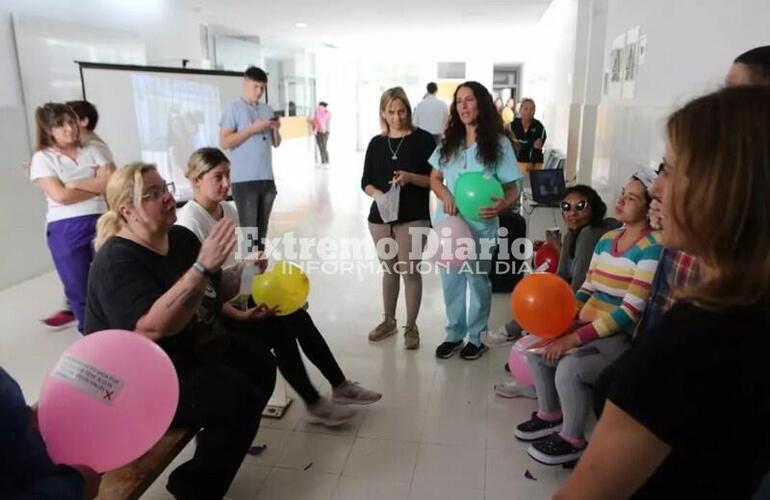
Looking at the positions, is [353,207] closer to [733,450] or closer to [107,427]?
[107,427]

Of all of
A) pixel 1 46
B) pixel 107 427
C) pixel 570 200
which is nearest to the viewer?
pixel 107 427

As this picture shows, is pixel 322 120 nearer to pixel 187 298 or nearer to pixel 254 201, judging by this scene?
pixel 254 201

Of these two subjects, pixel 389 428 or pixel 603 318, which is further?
pixel 389 428

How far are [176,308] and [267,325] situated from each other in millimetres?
688

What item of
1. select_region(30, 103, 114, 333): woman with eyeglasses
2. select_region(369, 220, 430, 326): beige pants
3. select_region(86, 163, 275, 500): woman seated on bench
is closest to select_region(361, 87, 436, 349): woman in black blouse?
select_region(369, 220, 430, 326): beige pants

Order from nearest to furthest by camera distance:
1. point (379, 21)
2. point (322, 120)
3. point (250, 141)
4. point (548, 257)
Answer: point (548, 257), point (250, 141), point (379, 21), point (322, 120)

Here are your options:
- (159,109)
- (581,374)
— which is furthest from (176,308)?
(159,109)

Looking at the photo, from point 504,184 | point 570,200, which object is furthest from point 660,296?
point 504,184

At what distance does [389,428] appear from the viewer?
2424mm

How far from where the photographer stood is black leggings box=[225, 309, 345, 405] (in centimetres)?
226

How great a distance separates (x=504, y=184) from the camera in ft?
9.37

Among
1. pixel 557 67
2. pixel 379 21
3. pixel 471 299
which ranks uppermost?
pixel 379 21

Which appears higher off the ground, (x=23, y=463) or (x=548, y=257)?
(x=23, y=463)

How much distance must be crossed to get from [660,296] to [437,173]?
58.3 inches
